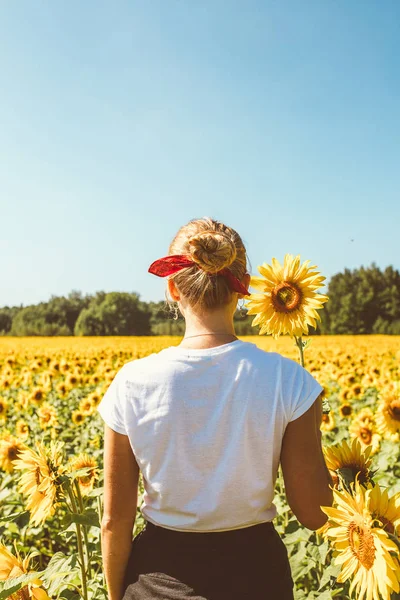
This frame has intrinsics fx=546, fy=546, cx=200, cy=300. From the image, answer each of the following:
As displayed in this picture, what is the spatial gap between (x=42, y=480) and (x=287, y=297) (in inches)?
59.6

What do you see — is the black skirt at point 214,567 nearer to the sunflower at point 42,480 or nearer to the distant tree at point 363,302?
the sunflower at point 42,480

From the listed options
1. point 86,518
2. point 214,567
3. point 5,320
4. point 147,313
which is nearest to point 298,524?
point 86,518

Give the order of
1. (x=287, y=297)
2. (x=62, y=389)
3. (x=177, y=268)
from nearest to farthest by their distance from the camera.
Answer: (x=177, y=268)
(x=287, y=297)
(x=62, y=389)

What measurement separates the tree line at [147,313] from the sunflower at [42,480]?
3964 centimetres

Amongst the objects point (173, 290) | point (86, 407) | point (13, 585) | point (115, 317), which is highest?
point (115, 317)

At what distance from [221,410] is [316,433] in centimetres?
32

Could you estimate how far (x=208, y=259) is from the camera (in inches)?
69.4

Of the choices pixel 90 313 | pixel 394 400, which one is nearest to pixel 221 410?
pixel 394 400

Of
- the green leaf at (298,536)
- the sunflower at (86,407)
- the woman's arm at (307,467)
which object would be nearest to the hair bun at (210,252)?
the woman's arm at (307,467)

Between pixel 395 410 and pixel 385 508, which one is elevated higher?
pixel 385 508

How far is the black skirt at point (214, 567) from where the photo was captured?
1681 millimetres

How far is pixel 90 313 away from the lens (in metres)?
49.9

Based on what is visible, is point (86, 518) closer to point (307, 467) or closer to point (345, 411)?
point (307, 467)

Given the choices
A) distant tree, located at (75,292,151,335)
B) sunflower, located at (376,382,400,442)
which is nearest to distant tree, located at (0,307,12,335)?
distant tree, located at (75,292,151,335)
